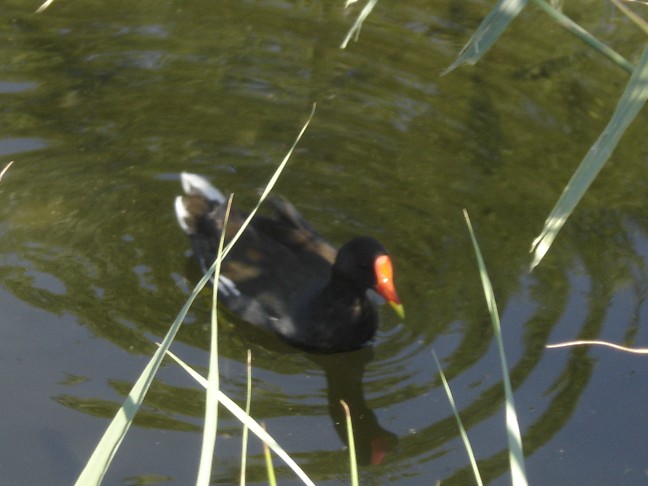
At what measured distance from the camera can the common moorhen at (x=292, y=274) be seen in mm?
4867

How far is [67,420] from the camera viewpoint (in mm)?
4164

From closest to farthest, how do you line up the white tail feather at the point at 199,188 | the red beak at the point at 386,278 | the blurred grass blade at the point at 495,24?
the blurred grass blade at the point at 495,24, the red beak at the point at 386,278, the white tail feather at the point at 199,188

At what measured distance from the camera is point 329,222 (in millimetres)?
5598

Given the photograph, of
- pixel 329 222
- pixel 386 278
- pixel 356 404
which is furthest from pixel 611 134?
pixel 329 222

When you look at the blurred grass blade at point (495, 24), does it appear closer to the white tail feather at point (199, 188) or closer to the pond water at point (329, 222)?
the pond water at point (329, 222)

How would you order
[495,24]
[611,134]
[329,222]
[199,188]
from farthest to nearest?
[329,222] → [199,188] → [495,24] → [611,134]

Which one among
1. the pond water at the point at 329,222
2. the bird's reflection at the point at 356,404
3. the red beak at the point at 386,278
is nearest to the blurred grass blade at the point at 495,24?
the pond water at the point at 329,222

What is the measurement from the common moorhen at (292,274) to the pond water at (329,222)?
4.3 inches

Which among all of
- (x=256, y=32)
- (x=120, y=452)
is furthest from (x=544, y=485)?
(x=256, y=32)

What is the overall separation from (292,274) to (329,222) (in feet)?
1.65

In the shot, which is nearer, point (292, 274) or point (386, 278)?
point (386, 278)

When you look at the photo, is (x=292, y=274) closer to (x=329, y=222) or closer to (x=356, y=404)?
(x=329, y=222)

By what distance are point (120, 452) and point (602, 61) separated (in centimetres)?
422

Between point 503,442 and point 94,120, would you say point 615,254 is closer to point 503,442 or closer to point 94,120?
point 503,442
